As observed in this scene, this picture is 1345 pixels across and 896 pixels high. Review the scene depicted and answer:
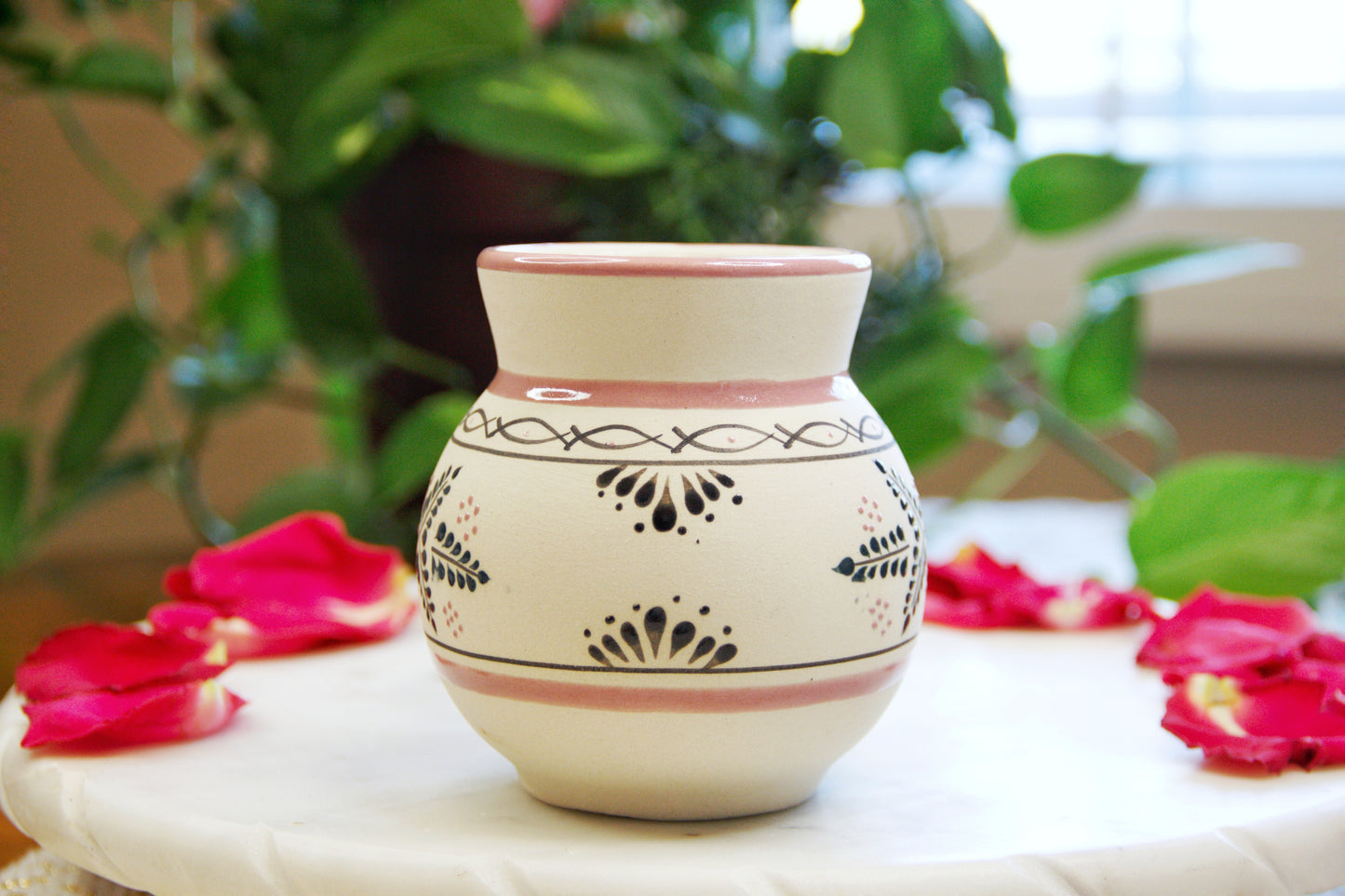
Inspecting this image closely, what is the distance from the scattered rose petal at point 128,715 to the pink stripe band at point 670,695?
0.10 meters

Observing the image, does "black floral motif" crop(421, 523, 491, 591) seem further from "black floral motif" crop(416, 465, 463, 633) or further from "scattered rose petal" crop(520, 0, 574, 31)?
"scattered rose petal" crop(520, 0, 574, 31)

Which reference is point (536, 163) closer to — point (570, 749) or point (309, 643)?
point (309, 643)

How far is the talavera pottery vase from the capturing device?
0.88 feet

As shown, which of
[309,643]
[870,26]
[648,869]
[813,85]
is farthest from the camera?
[813,85]

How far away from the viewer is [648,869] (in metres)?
0.25

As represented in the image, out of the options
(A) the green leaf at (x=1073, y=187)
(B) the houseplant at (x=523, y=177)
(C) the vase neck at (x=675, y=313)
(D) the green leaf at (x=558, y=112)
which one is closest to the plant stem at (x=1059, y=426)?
(B) the houseplant at (x=523, y=177)

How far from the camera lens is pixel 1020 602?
451 mm

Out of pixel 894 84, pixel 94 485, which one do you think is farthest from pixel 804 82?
pixel 94 485

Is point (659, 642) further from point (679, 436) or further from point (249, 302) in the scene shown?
point (249, 302)

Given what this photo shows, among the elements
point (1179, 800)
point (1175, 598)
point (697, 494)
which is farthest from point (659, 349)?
point (1175, 598)

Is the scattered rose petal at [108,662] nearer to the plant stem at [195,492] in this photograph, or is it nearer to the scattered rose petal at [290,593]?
the scattered rose petal at [290,593]

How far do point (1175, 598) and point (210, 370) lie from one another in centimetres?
54

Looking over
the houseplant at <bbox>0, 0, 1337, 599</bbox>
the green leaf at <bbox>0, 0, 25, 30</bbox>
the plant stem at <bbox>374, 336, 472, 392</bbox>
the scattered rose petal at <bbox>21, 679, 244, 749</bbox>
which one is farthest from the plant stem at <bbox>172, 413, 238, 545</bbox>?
the scattered rose petal at <bbox>21, 679, 244, 749</bbox>

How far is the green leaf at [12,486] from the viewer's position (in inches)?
26.8
